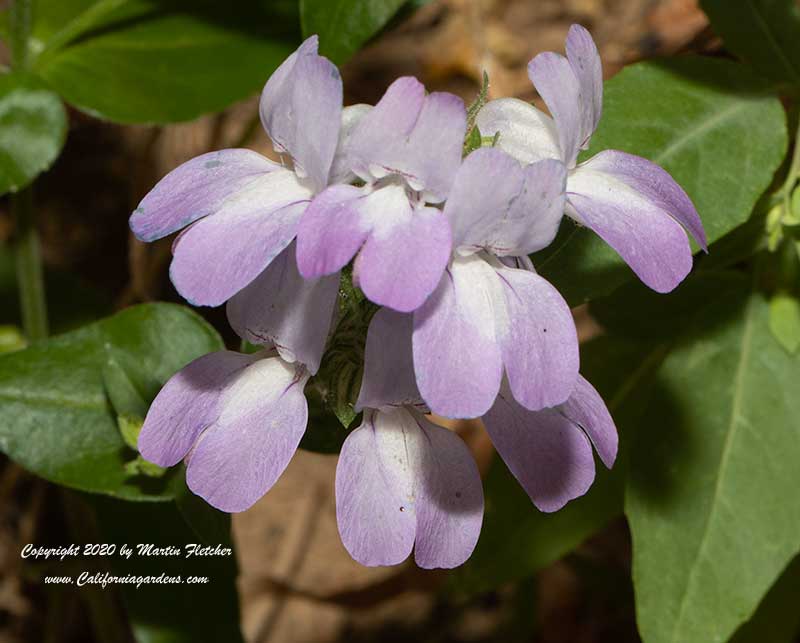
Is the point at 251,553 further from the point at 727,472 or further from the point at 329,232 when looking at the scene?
the point at 329,232

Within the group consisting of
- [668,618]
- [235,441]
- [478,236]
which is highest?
[478,236]

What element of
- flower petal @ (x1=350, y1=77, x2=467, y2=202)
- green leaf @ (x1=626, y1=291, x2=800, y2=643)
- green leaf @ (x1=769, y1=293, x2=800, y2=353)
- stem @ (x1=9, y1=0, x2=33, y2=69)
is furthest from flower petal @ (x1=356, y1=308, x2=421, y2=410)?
stem @ (x1=9, y1=0, x2=33, y2=69)

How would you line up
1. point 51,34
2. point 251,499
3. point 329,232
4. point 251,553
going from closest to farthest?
point 329,232, point 251,499, point 51,34, point 251,553

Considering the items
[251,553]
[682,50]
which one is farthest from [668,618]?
[251,553]

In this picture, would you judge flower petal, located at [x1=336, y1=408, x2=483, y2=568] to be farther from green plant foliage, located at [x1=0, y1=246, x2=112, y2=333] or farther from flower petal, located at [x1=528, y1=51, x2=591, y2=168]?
green plant foliage, located at [x1=0, y1=246, x2=112, y2=333]

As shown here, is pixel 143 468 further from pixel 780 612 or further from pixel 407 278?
pixel 780 612
